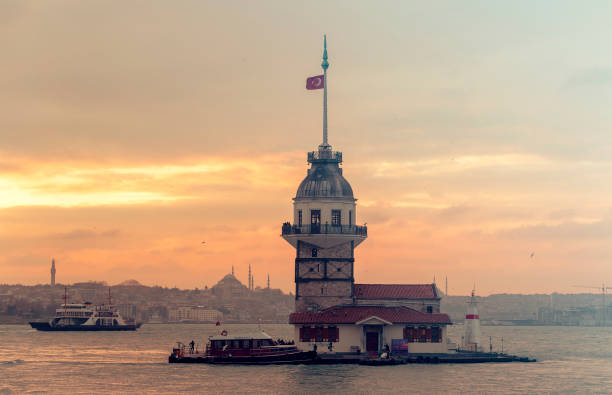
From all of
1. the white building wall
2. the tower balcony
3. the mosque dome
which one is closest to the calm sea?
the white building wall

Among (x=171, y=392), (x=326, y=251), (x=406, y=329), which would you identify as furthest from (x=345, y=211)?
(x=171, y=392)

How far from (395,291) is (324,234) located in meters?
8.30

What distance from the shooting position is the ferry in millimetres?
87688

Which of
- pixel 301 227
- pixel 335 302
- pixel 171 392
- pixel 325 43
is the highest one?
pixel 325 43

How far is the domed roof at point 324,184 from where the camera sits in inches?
3767

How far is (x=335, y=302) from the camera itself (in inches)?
3725

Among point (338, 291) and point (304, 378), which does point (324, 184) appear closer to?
point (338, 291)

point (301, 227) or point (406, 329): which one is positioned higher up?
point (301, 227)

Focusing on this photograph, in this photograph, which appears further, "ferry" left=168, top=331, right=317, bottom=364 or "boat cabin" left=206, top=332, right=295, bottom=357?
"boat cabin" left=206, top=332, right=295, bottom=357

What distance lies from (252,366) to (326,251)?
42.9ft

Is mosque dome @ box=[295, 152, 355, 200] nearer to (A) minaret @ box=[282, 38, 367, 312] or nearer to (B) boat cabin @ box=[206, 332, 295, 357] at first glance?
(A) minaret @ box=[282, 38, 367, 312]

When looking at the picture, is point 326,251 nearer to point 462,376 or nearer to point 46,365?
point 462,376

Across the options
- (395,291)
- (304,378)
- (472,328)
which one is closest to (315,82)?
(395,291)

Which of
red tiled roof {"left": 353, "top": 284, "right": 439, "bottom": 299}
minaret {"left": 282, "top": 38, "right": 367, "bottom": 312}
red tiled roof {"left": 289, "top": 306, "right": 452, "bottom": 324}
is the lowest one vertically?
red tiled roof {"left": 289, "top": 306, "right": 452, "bottom": 324}
